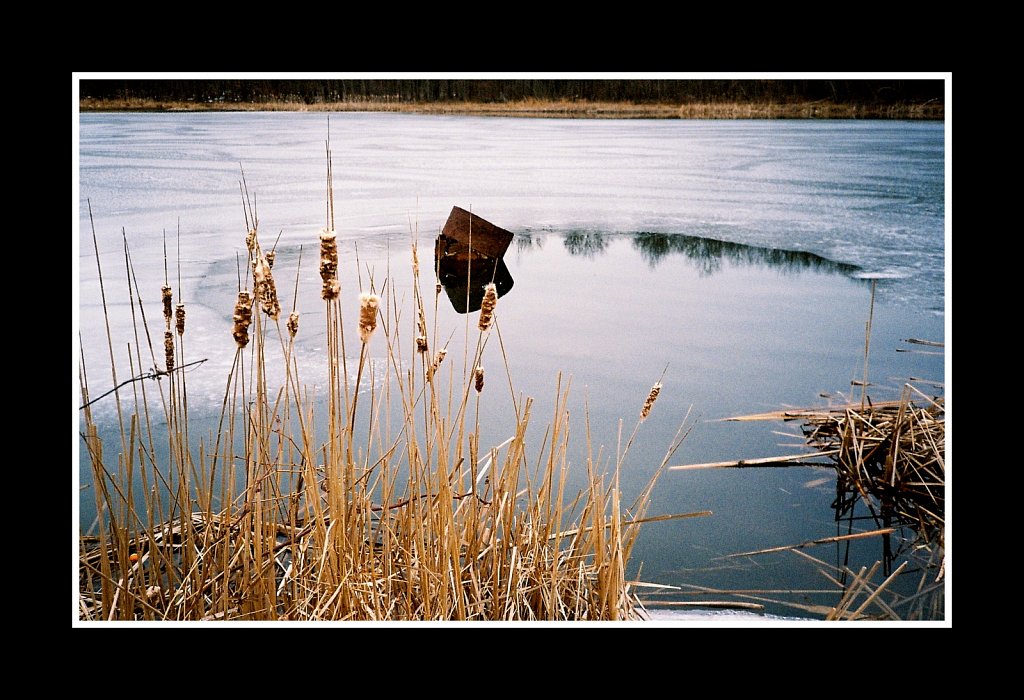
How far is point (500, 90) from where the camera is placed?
5.76 feet

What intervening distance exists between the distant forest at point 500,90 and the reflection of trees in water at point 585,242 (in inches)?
11.4

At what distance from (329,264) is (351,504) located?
0.50m

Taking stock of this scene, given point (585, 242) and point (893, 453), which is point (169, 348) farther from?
point (893, 453)

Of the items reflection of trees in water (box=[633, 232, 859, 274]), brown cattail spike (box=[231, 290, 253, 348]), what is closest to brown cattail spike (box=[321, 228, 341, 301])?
brown cattail spike (box=[231, 290, 253, 348])

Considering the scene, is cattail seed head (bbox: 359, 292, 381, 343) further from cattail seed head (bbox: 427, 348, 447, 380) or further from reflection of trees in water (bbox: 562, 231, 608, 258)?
reflection of trees in water (bbox: 562, 231, 608, 258)

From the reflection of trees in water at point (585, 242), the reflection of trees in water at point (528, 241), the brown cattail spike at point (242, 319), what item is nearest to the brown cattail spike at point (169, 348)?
the brown cattail spike at point (242, 319)

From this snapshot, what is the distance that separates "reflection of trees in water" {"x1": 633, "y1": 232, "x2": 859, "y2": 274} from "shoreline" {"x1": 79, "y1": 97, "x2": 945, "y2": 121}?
259 millimetres

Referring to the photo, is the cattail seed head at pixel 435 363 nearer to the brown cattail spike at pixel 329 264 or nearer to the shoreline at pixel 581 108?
the brown cattail spike at pixel 329 264

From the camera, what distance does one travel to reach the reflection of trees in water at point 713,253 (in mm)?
1906

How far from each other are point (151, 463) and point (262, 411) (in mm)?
295

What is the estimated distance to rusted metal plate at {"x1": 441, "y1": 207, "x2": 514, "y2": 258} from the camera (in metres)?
1.83

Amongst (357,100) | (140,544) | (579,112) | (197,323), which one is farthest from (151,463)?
(579,112)

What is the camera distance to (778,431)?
1.84 metres
